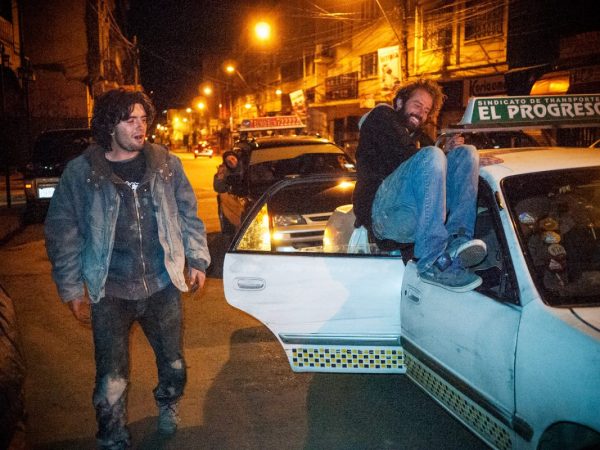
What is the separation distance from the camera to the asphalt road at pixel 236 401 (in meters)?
3.38

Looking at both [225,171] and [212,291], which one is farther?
[225,171]

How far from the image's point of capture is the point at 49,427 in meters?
3.58

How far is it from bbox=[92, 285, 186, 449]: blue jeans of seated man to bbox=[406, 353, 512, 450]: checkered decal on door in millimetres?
1435

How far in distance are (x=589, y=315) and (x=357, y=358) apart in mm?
1444

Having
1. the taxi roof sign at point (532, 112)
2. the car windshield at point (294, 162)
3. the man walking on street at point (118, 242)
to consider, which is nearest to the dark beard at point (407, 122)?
the taxi roof sign at point (532, 112)

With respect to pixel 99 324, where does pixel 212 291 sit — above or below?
below

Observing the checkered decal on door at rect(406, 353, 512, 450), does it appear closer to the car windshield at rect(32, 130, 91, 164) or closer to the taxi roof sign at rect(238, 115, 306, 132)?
the taxi roof sign at rect(238, 115, 306, 132)

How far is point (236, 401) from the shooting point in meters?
3.92

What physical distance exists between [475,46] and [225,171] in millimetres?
14030

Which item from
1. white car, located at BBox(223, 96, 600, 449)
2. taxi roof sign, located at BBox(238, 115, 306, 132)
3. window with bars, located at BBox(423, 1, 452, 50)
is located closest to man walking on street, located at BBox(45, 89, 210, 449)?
white car, located at BBox(223, 96, 600, 449)

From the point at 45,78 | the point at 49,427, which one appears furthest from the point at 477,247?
the point at 45,78

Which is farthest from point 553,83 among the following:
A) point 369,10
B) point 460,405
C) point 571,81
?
point 460,405

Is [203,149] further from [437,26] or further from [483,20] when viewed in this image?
[483,20]

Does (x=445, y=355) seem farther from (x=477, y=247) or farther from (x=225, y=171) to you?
(x=225, y=171)
